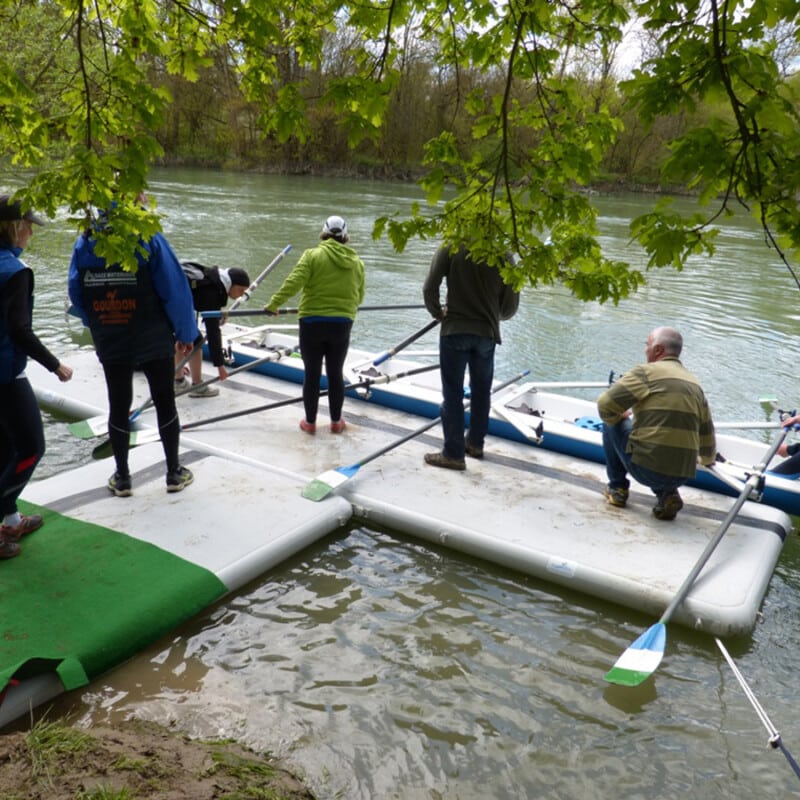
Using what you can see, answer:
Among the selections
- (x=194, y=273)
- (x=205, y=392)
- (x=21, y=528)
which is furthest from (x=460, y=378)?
(x=21, y=528)

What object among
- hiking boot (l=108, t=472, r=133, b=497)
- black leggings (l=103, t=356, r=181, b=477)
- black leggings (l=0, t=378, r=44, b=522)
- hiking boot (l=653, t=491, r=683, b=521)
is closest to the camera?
black leggings (l=0, t=378, r=44, b=522)

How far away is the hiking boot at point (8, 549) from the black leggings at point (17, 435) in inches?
8.6

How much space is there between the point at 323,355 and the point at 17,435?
7.40ft

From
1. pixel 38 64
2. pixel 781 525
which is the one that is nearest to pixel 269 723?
pixel 781 525

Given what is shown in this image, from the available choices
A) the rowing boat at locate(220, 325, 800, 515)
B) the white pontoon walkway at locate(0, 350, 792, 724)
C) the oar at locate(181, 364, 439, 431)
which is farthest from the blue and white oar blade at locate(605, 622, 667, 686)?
the oar at locate(181, 364, 439, 431)

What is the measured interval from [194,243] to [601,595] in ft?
43.3

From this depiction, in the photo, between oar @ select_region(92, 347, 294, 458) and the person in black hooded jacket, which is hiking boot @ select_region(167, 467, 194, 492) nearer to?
oar @ select_region(92, 347, 294, 458)

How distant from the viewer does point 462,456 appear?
4.88m

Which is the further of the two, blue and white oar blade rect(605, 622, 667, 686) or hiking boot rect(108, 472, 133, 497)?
hiking boot rect(108, 472, 133, 497)

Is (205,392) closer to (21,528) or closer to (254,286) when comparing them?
(254,286)

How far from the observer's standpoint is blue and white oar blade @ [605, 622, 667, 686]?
2.92 meters

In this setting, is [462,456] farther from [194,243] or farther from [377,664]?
[194,243]

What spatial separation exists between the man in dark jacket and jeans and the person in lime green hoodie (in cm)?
61

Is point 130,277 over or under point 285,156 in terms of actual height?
under
